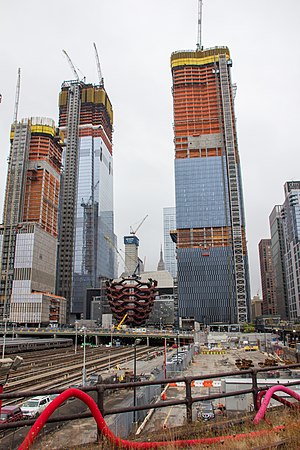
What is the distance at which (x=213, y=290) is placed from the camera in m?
179

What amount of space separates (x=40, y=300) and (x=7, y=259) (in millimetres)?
28592

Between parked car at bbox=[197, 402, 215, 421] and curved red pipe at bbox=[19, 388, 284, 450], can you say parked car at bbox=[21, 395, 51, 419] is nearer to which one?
parked car at bbox=[197, 402, 215, 421]

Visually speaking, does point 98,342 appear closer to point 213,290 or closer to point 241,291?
point 213,290

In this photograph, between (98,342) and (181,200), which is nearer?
(98,342)

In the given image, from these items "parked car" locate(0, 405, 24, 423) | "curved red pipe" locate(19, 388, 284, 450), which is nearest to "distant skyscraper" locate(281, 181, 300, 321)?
"parked car" locate(0, 405, 24, 423)

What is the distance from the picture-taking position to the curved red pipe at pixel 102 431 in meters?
5.46

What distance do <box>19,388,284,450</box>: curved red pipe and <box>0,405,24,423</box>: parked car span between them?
22.2 meters

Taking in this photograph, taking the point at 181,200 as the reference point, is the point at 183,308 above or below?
below

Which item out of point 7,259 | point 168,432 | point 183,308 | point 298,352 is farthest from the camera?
point 7,259

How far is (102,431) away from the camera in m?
6.22

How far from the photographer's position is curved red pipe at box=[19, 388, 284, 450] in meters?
5.46

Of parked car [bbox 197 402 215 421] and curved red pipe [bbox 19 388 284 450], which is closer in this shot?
curved red pipe [bbox 19 388 284 450]

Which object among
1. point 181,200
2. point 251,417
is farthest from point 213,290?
point 251,417

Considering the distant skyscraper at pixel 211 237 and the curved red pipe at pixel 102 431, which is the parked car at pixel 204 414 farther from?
the distant skyscraper at pixel 211 237
